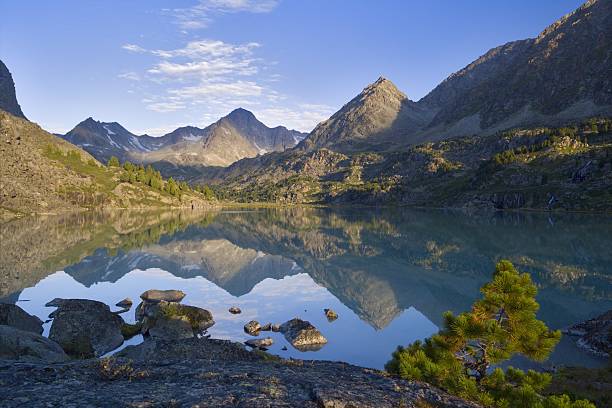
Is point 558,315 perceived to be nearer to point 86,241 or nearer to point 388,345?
point 388,345

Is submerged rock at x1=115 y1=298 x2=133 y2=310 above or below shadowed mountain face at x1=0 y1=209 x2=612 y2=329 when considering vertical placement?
below

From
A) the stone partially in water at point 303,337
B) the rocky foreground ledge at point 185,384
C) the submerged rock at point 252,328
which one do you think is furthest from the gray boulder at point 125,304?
the rocky foreground ledge at point 185,384

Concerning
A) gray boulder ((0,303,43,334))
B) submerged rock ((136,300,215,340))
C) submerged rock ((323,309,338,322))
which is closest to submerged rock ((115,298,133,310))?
submerged rock ((136,300,215,340))

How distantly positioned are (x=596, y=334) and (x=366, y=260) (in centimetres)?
5492

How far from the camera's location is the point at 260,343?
124ft

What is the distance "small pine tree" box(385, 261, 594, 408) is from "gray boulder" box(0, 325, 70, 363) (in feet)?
71.6

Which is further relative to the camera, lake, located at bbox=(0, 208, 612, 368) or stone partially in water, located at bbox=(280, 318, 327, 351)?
lake, located at bbox=(0, 208, 612, 368)

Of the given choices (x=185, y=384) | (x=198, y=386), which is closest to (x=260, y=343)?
(x=185, y=384)

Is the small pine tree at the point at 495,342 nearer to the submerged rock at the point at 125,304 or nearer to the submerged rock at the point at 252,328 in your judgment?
the submerged rock at the point at 252,328

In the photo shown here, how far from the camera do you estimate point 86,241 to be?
4402 inches

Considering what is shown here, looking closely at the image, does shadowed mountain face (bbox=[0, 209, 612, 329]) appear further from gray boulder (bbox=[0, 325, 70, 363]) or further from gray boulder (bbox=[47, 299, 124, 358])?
gray boulder (bbox=[0, 325, 70, 363])

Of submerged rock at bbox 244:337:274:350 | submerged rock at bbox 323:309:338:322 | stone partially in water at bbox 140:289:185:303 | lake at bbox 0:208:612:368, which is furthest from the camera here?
stone partially in water at bbox 140:289:185:303

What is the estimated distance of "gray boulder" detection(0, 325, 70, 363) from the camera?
2537cm

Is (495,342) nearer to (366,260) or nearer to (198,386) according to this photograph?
(198,386)
